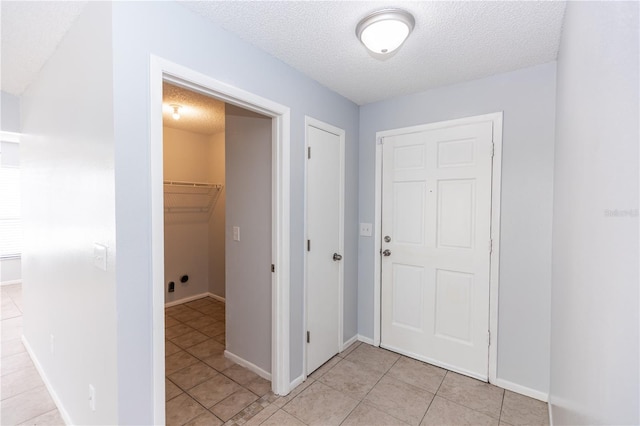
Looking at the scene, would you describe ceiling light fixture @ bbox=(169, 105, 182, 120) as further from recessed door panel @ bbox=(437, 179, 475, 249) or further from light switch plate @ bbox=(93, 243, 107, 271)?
recessed door panel @ bbox=(437, 179, 475, 249)

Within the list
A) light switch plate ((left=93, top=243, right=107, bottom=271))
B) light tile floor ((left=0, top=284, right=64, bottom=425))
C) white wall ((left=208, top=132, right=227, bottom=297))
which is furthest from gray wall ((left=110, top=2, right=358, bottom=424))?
white wall ((left=208, top=132, right=227, bottom=297))

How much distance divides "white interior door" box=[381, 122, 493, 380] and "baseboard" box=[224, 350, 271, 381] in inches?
46.5

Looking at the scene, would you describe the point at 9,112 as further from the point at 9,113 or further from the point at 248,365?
the point at 248,365

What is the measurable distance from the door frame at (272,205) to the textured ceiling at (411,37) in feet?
1.20

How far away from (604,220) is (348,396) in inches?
78.8

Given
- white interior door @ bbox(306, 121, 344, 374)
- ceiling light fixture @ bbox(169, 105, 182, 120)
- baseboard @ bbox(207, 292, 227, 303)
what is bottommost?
baseboard @ bbox(207, 292, 227, 303)

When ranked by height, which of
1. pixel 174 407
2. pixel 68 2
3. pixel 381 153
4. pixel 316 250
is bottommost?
pixel 174 407

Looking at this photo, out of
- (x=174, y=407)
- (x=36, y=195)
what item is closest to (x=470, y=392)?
(x=174, y=407)

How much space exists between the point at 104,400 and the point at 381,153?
263 cm

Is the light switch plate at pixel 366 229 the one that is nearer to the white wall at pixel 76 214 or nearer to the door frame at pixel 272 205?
the door frame at pixel 272 205

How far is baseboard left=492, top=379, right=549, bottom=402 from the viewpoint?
2100 millimetres

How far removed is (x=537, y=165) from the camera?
210cm

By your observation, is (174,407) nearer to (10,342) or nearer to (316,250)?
(316,250)

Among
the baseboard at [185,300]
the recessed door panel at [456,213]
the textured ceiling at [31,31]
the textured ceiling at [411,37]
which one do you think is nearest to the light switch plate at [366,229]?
the recessed door panel at [456,213]
